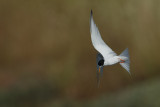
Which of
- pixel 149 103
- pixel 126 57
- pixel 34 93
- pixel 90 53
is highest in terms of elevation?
pixel 126 57

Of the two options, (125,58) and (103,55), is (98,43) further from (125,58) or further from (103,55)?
(125,58)

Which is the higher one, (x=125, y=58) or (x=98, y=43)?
(x=98, y=43)

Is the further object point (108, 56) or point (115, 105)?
point (115, 105)

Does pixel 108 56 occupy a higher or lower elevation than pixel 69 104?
higher

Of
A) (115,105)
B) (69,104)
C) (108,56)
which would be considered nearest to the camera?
(108,56)

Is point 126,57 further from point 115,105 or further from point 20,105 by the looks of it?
point 20,105

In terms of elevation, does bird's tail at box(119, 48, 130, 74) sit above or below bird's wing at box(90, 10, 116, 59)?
below

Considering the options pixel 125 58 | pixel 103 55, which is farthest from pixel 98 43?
pixel 125 58

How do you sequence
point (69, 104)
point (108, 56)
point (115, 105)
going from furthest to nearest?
point (69, 104)
point (115, 105)
point (108, 56)

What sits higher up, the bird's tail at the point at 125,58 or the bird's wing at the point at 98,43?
the bird's wing at the point at 98,43

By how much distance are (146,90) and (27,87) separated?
5.32ft

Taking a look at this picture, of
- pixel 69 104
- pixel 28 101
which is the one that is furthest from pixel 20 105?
pixel 69 104

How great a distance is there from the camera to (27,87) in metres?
4.12

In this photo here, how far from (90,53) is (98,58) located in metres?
1.91
